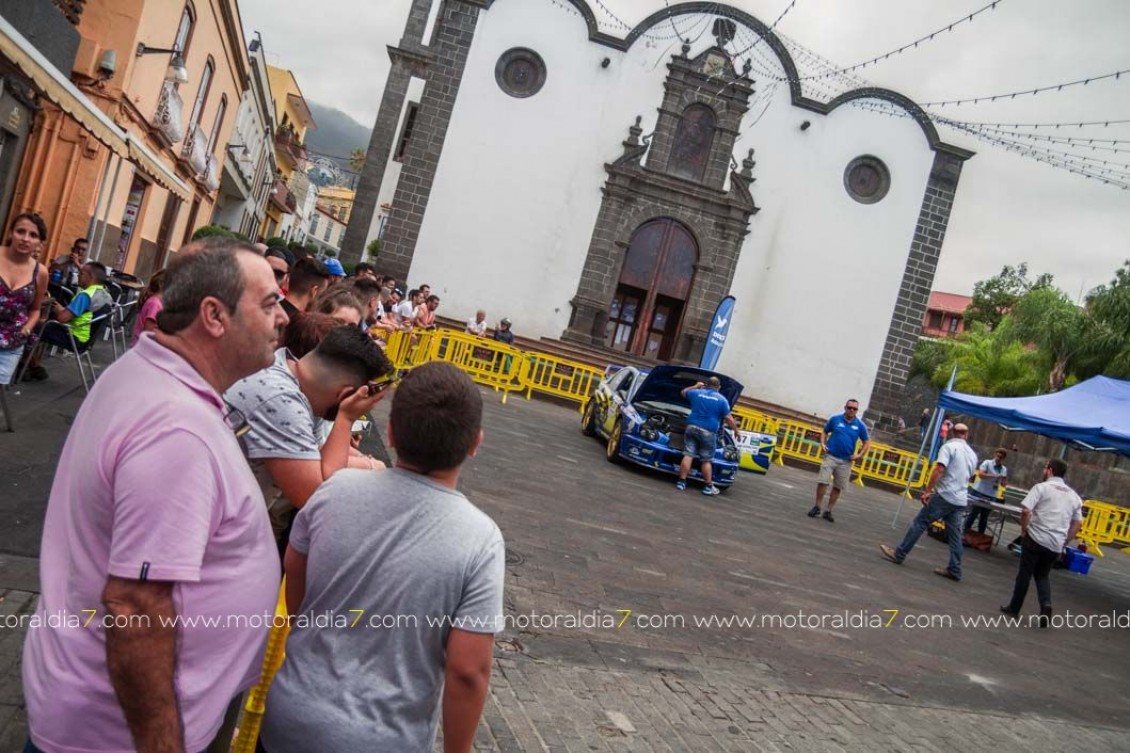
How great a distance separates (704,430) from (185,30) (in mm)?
13471

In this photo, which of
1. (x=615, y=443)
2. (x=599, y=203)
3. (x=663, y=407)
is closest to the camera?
(x=615, y=443)

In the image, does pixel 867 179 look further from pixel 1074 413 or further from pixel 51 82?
pixel 51 82

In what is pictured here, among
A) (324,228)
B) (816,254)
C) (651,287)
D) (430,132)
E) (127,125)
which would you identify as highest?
(324,228)

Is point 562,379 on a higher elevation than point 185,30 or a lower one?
lower

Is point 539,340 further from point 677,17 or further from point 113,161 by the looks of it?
point 113,161

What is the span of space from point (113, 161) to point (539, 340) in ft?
44.0

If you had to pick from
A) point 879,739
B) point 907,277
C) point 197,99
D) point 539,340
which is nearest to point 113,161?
point 197,99

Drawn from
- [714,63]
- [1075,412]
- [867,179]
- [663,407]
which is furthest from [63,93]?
[867,179]

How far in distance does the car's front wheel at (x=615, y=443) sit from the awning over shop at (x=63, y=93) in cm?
745

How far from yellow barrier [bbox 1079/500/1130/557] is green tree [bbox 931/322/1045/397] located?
14282mm

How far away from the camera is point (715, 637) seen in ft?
19.3

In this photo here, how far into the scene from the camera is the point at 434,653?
6.84ft

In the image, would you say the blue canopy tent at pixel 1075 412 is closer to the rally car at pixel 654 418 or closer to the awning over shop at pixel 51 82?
the rally car at pixel 654 418

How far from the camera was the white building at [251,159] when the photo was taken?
29797 mm
